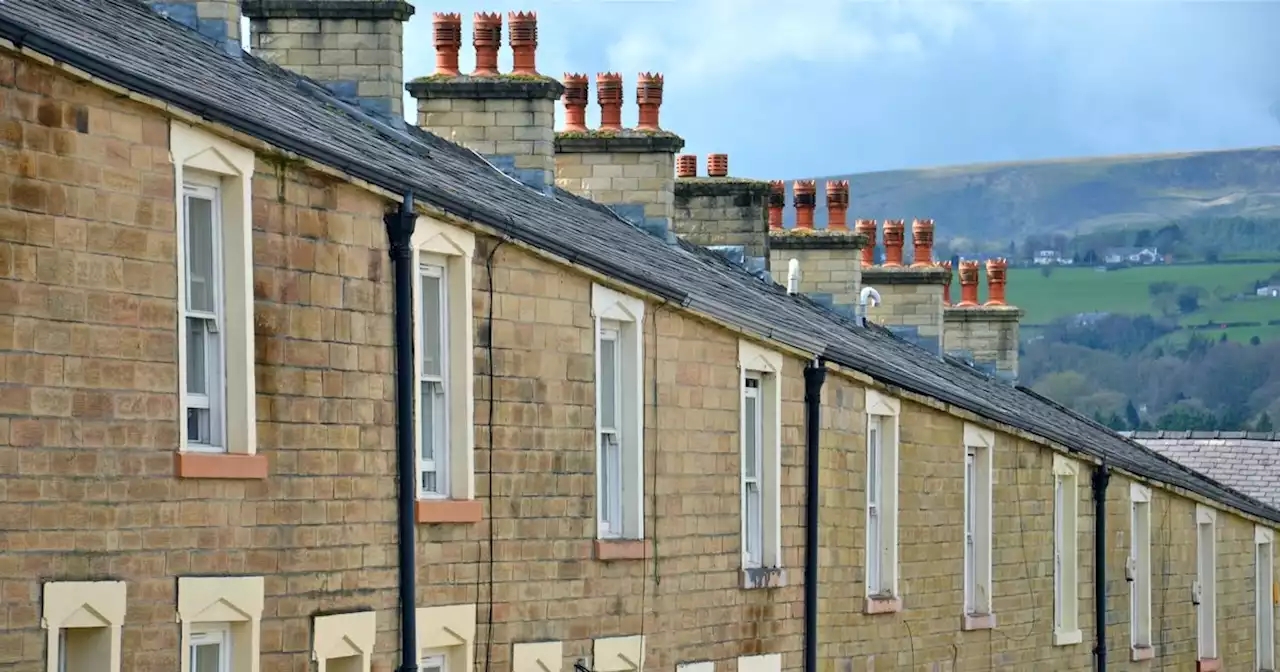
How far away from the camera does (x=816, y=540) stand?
27.3 metres

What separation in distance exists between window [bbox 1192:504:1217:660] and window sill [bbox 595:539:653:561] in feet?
65.3

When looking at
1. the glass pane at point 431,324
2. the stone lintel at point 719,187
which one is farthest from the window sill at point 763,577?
the stone lintel at point 719,187

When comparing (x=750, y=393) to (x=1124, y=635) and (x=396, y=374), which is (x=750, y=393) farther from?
(x=1124, y=635)

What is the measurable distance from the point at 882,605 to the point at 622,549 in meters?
6.92

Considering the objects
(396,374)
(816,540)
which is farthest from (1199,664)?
(396,374)

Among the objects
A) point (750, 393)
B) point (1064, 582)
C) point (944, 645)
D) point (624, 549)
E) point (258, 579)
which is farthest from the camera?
point (1064, 582)

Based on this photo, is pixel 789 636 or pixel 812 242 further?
pixel 812 242

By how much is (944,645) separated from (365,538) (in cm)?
1350

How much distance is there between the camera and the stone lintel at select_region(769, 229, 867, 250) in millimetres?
39000

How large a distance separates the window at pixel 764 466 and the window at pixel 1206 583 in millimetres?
16703

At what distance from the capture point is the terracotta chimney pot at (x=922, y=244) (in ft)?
143

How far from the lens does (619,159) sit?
32844 mm

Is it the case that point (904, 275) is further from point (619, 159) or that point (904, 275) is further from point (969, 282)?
point (619, 159)

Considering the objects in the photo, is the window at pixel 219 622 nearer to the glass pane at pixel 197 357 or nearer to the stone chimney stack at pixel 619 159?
the glass pane at pixel 197 357
